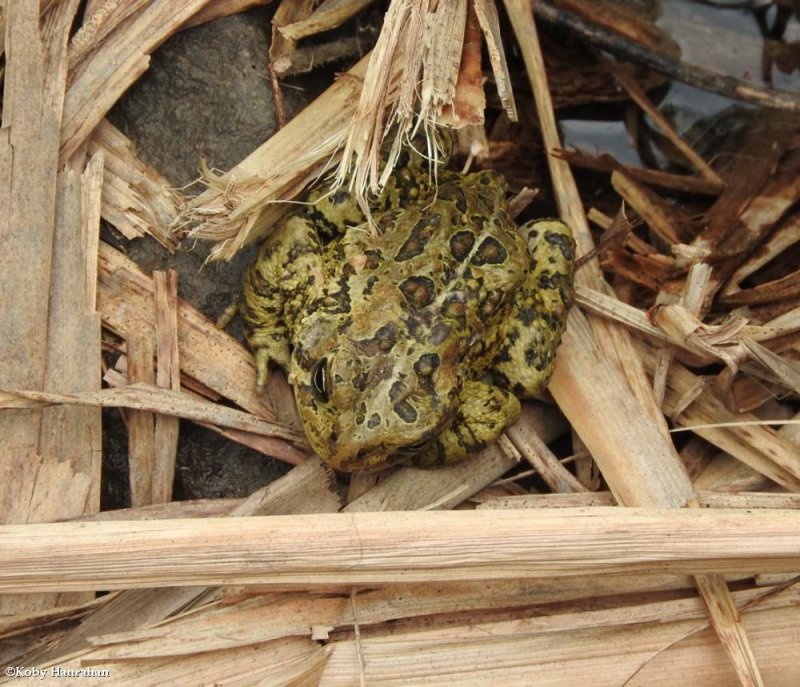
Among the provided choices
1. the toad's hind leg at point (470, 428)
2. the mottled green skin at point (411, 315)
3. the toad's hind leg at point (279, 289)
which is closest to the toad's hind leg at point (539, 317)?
the mottled green skin at point (411, 315)

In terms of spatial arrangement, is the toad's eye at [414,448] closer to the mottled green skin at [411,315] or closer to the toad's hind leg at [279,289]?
the mottled green skin at [411,315]

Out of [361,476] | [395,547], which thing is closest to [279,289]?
[361,476]

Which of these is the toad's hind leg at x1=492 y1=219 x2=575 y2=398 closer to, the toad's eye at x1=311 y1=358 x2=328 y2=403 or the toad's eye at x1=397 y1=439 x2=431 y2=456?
the toad's eye at x1=397 y1=439 x2=431 y2=456

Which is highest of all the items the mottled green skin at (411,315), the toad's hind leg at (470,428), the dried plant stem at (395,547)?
the mottled green skin at (411,315)

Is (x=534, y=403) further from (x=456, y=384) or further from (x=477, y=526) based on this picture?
(x=477, y=526)

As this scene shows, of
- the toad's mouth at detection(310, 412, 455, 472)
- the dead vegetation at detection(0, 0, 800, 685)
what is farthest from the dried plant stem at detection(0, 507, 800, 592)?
the toad's mouth at detection(310, 412, 455, 472)

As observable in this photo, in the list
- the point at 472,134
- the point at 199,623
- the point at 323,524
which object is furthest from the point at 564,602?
the point at 472,134

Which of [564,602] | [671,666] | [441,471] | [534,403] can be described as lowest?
[671,666]
